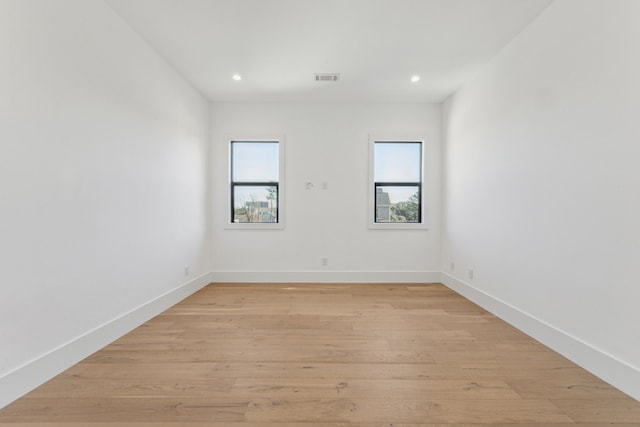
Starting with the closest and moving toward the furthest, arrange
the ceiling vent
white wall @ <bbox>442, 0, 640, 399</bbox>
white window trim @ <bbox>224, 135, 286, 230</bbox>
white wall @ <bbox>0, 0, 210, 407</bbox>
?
1. white wall @ <bbox>0, 0, 210, 407</bbox>
2. white wall @ <bbox>442, 0, 640, 399</bbox>
3. the ceiling vent
4. white window trim @ <bbox>224, 135, 286, 230</bbox>

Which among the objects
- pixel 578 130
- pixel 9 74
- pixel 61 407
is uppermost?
pixel 9 74

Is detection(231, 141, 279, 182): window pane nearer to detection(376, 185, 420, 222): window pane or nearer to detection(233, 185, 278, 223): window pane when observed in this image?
detection(233, 185, 278, 223): window pane

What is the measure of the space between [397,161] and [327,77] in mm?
1763

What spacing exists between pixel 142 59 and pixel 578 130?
12.4 feet

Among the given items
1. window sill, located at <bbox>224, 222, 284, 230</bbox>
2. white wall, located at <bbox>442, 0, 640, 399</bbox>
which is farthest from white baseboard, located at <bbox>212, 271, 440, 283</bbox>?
white wall, located at <bbox>442, 0, 640, 399</bbox>

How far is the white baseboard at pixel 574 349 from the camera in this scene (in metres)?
1.78

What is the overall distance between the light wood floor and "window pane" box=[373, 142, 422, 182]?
7.59 ft

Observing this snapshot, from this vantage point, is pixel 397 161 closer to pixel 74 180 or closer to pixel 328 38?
pixel 328 38

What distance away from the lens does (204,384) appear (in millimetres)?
1870

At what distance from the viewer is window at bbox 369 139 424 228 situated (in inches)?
185

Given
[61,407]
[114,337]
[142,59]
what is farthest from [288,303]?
[142,59]

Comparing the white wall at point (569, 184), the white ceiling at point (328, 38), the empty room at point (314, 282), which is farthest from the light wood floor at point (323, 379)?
the white ceiling at point (328, 38)

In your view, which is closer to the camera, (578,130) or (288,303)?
(578,130)

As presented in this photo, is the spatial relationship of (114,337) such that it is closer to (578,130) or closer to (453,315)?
(453,315)
